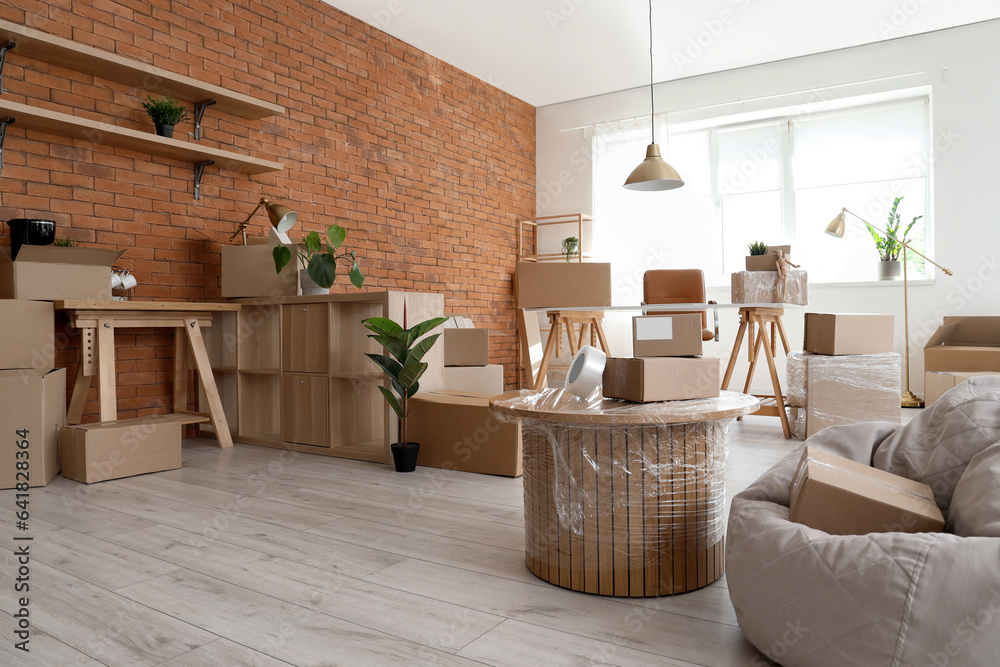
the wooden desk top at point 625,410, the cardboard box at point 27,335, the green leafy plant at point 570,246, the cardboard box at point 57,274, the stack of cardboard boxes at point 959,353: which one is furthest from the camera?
the green leafy plant at point 570,246

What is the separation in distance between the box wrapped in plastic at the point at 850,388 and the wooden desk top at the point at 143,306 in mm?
3028

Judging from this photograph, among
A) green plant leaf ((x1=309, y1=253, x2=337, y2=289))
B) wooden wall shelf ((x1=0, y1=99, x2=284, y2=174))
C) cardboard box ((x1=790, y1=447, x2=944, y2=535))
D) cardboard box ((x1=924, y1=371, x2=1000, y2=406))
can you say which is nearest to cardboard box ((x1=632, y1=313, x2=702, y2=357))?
cardboard box ((x1=790, y1=447, x2=944, y2=535))

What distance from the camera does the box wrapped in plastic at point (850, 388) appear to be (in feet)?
11.1

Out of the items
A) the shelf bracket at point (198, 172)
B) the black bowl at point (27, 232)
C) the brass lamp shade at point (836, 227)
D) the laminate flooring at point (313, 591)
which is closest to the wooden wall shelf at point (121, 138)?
the shelf bracket at point (198, 172)

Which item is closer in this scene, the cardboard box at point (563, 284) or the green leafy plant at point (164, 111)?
the green leafy plant at point (164, 111)

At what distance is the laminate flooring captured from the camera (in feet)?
4.18

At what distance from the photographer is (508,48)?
552 centimetres

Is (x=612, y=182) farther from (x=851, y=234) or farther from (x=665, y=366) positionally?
(x=665, y=366)

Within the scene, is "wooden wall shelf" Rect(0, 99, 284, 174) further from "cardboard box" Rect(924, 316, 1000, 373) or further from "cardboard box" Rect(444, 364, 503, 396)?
"cardboard box" Rect(924, 316, 1000, 373)

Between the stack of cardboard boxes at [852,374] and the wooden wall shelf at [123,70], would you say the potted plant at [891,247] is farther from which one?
the wooden wall shelf at [123,70]

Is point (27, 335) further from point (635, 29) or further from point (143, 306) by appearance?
point (635, 29)
